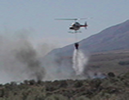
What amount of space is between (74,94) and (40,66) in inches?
3053

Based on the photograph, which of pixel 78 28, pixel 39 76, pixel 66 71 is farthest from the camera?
pixel 66 71

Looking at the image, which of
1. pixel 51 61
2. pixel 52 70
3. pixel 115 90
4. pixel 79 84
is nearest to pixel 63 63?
pixel 51 61

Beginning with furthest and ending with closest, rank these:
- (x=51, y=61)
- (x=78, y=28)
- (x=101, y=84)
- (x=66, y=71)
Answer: (x=51, y=61) → (x=66, y=71) → (x=78, y=28) → (x=101, y=84)

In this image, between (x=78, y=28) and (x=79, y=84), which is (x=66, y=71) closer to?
(x=78, y=28)

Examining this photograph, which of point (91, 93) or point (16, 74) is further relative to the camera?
point (16, 74)

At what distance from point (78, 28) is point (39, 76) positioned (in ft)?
160

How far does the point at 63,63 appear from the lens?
16075 centimetres

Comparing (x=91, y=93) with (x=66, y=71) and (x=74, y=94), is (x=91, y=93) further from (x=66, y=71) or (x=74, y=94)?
(x=66, y=71)

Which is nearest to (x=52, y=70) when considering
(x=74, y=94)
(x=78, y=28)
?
(x=78, y=28)

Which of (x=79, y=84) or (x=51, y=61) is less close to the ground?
(x=51, y=61)

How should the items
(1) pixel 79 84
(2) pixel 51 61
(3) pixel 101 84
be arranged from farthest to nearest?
(2) pixel 51 61, (1) pixel 79 84, (3) pixel 101 84

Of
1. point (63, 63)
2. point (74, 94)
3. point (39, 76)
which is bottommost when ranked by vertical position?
point (74, 94)

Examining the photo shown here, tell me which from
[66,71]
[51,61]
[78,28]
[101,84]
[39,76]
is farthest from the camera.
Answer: [51,61]

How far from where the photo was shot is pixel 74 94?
51719 mm
